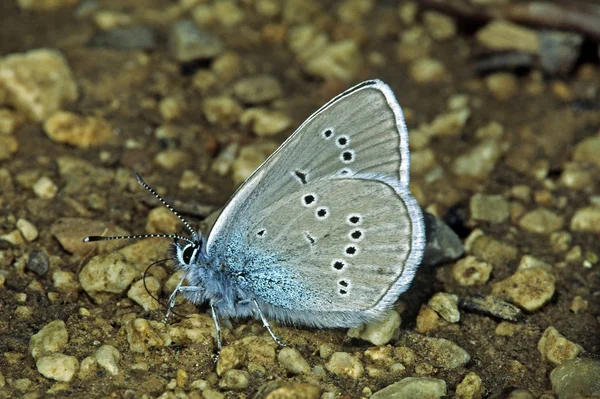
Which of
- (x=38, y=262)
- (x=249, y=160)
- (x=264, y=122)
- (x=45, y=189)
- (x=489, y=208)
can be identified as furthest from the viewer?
(x=264, y=122)

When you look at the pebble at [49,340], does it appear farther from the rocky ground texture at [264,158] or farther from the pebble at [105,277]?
the pebble at [105,277]

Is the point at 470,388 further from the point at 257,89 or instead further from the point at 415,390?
the point at 257,89

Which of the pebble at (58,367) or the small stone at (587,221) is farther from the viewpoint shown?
the small stone at (587,221)

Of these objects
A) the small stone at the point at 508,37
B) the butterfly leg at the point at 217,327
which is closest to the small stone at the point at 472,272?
the butterfly leg at the point at 217,327

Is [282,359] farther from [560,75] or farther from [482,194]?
[560,75]

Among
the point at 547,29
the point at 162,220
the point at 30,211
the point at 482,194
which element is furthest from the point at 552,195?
the point at 30,211

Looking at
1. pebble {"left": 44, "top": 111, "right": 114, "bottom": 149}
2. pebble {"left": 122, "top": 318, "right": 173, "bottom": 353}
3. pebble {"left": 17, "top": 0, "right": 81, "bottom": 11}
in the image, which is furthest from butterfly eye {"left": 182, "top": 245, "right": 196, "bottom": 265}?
pebble {"left": 17, "top": 0, "right": 81, "bottom": 11}

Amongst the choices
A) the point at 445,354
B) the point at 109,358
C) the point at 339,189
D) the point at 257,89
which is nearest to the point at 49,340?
the point at 109,358
